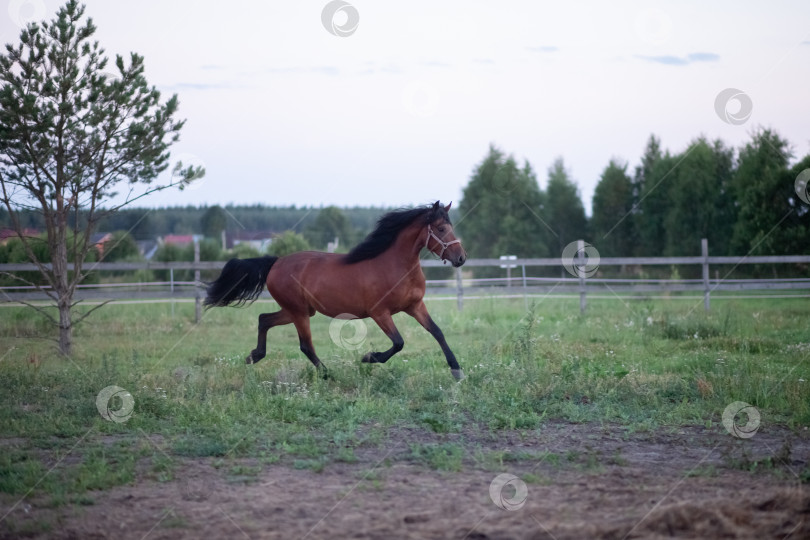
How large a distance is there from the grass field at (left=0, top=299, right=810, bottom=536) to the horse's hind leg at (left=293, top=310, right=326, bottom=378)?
0.21 meters

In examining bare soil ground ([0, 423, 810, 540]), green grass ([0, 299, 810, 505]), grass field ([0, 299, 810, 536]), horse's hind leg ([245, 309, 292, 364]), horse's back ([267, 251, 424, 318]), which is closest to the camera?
bare soil ground ([0, 423, 810, 540])

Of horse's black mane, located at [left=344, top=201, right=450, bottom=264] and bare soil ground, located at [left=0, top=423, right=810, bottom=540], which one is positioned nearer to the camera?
bare soil ground, located at [left=0, top=423, right=810, bottom=540]

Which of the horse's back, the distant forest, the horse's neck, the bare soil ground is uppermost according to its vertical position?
the distant forest

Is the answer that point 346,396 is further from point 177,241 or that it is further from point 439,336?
point 177,241

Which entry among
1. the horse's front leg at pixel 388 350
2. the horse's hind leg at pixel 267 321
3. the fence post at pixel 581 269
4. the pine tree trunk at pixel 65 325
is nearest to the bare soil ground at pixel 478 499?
the horse's front leg at pixel 388 350

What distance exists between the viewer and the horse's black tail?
955cm

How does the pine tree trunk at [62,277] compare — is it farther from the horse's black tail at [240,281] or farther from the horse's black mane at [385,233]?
the horse's black mane at [385,233]

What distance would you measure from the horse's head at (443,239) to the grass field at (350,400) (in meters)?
1.33

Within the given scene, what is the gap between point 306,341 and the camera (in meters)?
8.88

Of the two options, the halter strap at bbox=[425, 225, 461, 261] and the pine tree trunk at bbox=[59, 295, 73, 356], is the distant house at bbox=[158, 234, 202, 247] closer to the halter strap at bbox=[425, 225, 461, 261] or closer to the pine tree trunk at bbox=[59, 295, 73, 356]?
the pine tree trunk at bbox=[59, 295, 73, 356]

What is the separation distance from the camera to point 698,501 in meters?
4.02

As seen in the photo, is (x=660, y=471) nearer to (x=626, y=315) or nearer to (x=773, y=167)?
(x=626, y=315)

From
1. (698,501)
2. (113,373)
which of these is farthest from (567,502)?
(113,373)

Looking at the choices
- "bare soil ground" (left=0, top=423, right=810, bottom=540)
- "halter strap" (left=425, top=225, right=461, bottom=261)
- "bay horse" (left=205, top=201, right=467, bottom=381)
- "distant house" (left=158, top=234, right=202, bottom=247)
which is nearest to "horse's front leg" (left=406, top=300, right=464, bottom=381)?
"bay horse" (left=205, top=201, right=467, bottom=381)
